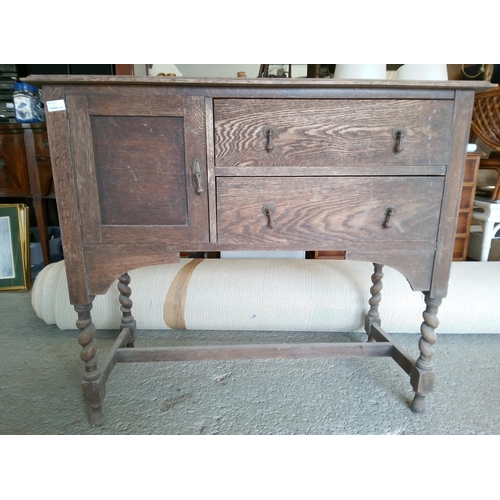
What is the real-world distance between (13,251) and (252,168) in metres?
2.16

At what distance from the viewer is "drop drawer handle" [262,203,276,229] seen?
1.02m

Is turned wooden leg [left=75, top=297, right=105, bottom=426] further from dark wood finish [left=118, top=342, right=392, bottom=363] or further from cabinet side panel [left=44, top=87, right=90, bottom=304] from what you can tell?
dark wood finish [left=118, top=342, right=392, bottom=363]

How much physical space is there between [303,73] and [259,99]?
7.23 ft

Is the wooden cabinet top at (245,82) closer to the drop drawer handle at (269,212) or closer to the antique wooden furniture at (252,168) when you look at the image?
the antique wooden furniture at (252,168)

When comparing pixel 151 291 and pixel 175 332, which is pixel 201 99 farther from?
pixel 175 332

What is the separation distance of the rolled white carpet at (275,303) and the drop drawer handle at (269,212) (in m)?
0.74

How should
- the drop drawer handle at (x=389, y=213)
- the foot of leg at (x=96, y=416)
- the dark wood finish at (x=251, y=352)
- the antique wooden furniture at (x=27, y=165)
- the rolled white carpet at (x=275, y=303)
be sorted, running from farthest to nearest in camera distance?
the antique wooden furniture at (x=27, y=165)
the rolled white carpet at (x=275, y=303)
the dark wood finish at (x=251, y=352)
the foot of leg at (x=96, y=416)
the drop drawer handle at (x=389, y=213)

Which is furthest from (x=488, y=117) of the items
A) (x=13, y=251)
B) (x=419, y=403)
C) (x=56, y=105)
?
(x=13, y=251)

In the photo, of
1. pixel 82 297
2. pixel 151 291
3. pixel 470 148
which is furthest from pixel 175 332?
pixel 470 148

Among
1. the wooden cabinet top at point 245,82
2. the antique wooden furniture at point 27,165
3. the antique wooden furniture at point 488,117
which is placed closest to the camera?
the wooden cabinet top at point 245,82

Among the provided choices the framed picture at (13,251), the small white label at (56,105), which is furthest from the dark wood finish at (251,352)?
the framed picture at (13,251)

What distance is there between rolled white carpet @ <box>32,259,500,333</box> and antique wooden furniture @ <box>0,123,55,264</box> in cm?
93

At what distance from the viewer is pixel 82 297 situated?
1083 mm

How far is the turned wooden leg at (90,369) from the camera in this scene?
111 cm
